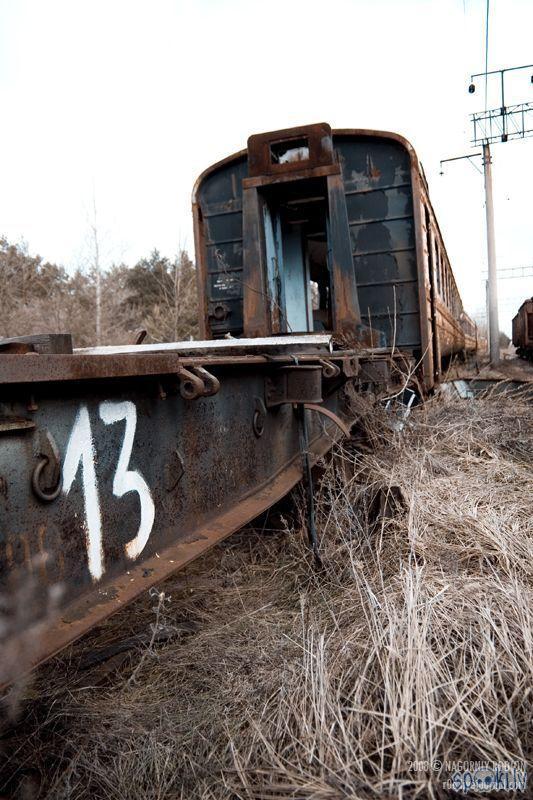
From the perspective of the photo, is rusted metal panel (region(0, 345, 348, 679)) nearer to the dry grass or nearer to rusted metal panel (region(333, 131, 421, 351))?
the dry grass

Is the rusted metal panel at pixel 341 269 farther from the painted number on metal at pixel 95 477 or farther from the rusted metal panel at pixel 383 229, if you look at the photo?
the painted number on metal at pixel 95 477

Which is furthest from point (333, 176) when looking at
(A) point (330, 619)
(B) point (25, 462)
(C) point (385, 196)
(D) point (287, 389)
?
(B) point (25, 462)

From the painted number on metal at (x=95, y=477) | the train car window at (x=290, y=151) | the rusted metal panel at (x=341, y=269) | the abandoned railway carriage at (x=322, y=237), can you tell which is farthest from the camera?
the train car window at (x=290, y=151)

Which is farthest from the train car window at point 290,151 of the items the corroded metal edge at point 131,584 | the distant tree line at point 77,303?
the distant tree line at point 77,303

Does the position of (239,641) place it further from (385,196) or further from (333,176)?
(385,196)

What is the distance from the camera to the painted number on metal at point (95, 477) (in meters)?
1.50

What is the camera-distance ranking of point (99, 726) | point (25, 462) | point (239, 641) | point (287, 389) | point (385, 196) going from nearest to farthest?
point (25, 462)
point (99, 726)
point (239, 641)
point (287, 389)
point (385, 196)

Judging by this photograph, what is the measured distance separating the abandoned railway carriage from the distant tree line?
13.2 metres

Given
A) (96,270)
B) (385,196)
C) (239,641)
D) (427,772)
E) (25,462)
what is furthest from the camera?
(96,270)

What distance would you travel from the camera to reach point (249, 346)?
2820 mm

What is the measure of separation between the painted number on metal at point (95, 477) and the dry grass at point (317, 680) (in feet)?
1.70

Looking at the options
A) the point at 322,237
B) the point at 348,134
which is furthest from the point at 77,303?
the point at 348,134

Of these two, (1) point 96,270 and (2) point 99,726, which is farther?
(1) point 96,270

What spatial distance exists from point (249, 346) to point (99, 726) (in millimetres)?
1767
